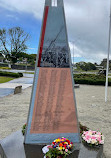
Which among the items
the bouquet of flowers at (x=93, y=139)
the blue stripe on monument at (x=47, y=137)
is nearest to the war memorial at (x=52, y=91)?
the blue stripe on monument at (x=47, y=137)

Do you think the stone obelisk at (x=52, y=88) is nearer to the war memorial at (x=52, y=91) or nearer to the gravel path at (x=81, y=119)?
the war memorial at (x=52, y=91)

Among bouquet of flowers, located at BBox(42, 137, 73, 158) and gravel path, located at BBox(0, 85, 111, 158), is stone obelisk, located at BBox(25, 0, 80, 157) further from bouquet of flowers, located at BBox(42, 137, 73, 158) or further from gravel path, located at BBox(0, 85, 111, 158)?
gravel path, located at BBox(0, 85, 111, 158)

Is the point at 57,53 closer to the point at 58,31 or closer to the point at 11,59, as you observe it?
the point at 58,31

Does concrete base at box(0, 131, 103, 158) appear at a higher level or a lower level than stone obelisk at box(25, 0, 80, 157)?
lower

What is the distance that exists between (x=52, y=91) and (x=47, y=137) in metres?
1.01

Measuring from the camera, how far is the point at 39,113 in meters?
3.47

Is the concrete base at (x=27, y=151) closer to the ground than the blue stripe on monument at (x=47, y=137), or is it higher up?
closer to the ground

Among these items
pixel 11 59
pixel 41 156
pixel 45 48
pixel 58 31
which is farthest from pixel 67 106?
pixel 11 59

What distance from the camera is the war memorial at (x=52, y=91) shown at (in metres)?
3.40

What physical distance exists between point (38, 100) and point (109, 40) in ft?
23.7

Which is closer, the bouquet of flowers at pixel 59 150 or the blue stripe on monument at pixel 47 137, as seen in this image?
the bouquet of flowers at pixel 59 150

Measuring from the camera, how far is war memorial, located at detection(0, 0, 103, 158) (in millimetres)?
3398

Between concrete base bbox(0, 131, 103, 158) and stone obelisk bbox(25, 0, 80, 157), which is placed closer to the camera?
concrete base bbox(0, 131, 103, 158)

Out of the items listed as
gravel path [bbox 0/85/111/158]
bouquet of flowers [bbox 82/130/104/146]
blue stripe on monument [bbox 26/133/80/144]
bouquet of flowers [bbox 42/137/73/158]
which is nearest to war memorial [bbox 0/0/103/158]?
blue stripe on monument [bbox 26/133/80/144]
